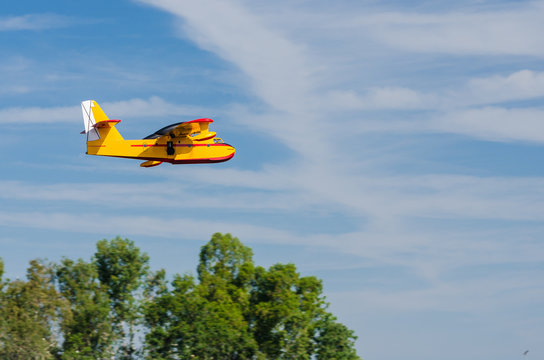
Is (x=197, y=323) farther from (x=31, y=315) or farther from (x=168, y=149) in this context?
(x=168, y=149)

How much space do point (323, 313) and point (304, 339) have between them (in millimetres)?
5701

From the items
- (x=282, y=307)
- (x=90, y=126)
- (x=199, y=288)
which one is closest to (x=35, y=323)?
(x=199, y=288)

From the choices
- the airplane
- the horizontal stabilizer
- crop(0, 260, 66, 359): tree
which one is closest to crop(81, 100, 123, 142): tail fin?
the airplane

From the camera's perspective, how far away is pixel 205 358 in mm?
80938

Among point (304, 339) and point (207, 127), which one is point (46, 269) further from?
point (207, 127)

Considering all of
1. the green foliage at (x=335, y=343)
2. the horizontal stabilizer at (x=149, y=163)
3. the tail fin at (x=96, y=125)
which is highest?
the tail fin at (x=96, y=125)

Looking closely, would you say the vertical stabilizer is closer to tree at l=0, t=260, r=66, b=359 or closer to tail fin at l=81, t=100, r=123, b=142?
tail fin at l=81, t=100, r=123, b=142

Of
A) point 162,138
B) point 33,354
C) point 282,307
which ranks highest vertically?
point 162,138

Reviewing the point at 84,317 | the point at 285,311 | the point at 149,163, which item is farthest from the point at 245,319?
the point at 149,163

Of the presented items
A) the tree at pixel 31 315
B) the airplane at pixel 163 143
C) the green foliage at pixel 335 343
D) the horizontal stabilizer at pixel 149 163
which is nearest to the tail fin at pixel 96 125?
the airplane at pixel 163 143

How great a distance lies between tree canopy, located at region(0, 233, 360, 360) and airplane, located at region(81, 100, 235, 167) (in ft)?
97.8

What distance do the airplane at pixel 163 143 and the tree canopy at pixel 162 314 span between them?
2980cm

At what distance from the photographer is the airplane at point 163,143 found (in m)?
54.3

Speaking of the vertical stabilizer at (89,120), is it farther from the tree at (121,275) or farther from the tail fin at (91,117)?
the tree at (121,275)
